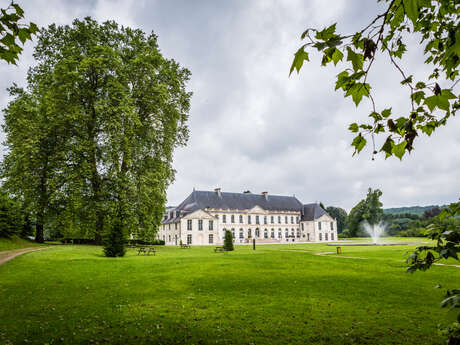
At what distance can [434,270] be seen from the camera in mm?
13906

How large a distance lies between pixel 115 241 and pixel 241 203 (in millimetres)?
46427

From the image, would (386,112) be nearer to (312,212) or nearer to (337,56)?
(337,56)

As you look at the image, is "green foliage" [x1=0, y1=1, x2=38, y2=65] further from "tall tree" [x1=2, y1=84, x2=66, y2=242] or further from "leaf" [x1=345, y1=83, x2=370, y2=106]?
Answer: "tall tree" [x1=2, y1=84, x2=66, y2=242]

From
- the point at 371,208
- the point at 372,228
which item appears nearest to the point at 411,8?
the point at 371,208

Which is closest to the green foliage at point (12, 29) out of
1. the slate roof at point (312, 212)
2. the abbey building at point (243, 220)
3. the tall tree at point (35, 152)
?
the tall tree at point (35, 152)

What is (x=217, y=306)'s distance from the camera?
7.60 meters

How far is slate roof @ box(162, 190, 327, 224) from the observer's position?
5794 centimetres

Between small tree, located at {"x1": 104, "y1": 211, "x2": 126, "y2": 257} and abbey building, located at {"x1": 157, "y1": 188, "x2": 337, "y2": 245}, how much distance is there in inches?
1312

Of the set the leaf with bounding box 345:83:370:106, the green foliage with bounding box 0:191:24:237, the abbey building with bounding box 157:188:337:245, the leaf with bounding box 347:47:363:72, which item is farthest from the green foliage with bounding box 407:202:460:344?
the abbey building with bounding box 157:188:337:245

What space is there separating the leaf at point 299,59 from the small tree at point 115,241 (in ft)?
64.4

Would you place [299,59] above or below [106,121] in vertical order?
below

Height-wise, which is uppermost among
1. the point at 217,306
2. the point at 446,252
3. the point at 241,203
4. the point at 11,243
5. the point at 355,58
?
the point at 241,203

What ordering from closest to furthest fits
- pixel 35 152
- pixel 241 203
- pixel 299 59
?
pixel 299 59
pixel 35 152
pixel 241 203

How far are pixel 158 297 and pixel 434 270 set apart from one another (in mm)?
12650
